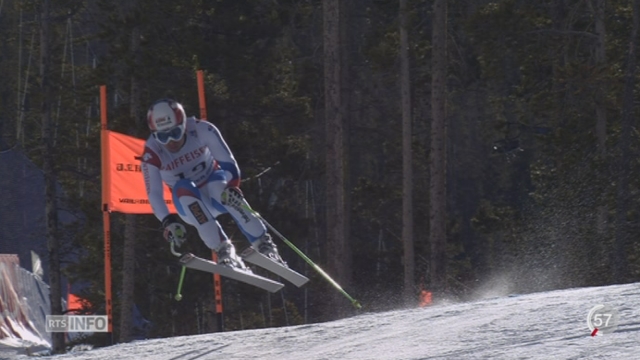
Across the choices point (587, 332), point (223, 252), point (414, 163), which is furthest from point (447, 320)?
point (414, 163)

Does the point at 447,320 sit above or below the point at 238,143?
below

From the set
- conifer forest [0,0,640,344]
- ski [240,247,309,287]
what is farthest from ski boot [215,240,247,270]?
conifer forest [0,0,640,344]

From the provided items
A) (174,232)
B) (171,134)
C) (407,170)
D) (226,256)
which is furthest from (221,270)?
(407,170)

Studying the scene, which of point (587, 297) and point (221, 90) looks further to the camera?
point (221, 90)

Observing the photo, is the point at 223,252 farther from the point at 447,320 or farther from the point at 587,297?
the point at 587,297

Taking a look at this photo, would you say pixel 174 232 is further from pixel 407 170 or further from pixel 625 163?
pixel 407 170

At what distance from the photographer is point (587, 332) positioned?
20.0 feet

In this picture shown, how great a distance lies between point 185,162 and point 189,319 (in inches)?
597

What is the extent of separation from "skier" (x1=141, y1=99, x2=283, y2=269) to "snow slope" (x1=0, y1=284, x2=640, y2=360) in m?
1.34

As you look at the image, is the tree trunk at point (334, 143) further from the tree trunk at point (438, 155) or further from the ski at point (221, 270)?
the ski at point (221, 270)

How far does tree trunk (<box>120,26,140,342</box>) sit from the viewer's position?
66.4 ft

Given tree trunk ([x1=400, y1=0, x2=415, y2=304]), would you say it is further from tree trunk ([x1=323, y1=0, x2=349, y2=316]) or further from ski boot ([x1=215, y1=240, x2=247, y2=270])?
ski boot ([x1=215, y1=240, x2=247, y2=270])

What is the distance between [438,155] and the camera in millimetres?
19719

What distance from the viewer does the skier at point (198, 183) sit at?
9875mm
